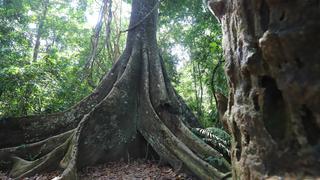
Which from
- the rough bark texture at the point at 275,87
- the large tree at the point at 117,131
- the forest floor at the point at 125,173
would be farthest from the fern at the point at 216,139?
the rough bark texture at the point at 275,87

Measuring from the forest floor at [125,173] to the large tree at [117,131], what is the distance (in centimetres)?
14

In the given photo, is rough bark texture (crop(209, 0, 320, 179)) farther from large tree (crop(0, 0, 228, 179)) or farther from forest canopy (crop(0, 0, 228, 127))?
forest canopy (crop(0, 0, 228, 127))

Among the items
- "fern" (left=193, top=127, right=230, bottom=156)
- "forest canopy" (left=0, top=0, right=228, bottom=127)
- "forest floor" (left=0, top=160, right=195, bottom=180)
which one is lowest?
"forest floor" (left=0, top=160, right=195, bottom=180)

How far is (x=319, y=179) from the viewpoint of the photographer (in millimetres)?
2219

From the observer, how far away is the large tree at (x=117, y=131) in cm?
568

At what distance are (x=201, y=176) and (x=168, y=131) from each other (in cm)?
116

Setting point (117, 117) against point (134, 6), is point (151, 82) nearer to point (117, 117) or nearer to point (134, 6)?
point (117, 117)

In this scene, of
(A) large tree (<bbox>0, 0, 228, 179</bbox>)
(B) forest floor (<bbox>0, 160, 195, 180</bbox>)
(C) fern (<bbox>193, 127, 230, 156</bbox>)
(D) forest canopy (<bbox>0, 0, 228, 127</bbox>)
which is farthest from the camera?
(D) forest canopy (<bbox>0, 0, 228, 127</bbox>)

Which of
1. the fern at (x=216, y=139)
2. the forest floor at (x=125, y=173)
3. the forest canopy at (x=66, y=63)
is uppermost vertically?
the forest canopy at (x=66, y=63)

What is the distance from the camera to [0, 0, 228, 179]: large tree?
568cm

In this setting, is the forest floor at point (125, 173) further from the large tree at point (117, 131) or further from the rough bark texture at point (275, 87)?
the rough bark texture at point (275, 87)

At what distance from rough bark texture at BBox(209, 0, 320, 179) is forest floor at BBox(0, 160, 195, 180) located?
99.0 inches

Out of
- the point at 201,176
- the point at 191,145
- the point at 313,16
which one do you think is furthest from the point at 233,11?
the point at 191,145

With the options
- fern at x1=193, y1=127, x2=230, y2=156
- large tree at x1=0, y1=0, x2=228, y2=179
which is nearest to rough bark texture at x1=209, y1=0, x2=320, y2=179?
large tree at x1=0, y1=0, x2=228, y2=179
